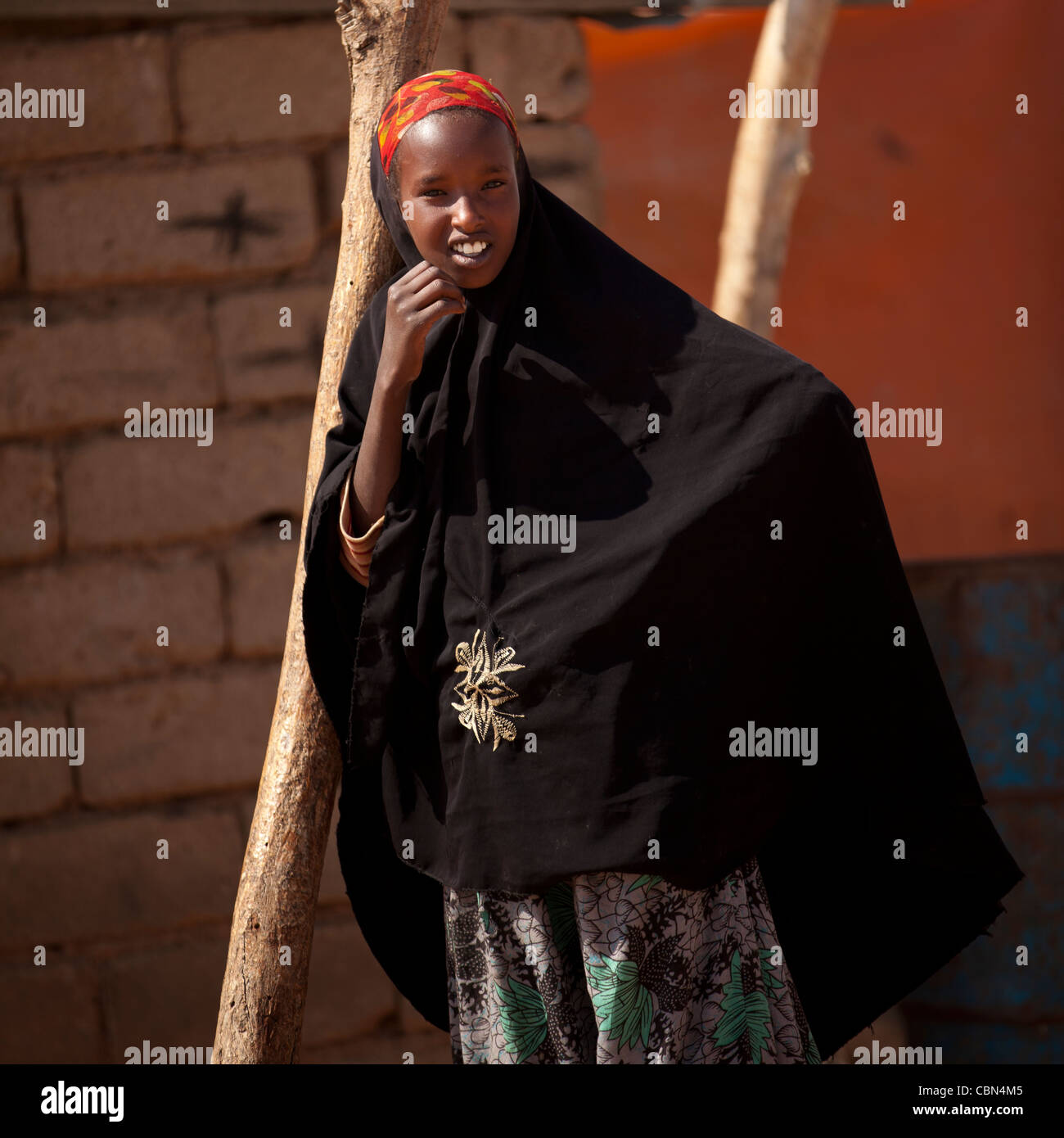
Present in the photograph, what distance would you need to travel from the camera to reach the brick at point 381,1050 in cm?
324

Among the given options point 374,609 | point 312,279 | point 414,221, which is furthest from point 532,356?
point 312,279

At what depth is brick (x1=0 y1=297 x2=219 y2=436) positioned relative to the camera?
3.06 metres

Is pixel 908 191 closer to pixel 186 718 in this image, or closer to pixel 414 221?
pixel 414 221

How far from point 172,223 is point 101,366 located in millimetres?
421

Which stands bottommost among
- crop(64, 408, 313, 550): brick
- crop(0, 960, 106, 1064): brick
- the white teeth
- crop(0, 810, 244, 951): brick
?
crop(0, 960, 106, 1064): brick

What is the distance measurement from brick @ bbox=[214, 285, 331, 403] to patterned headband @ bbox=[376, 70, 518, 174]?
139 cm

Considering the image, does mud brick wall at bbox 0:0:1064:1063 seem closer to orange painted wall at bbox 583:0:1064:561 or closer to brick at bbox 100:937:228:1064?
brick at bbox 100:937:228:1064

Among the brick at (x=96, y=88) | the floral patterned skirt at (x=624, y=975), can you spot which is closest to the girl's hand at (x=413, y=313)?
the floral patterned skirt at (x=624, y=975)

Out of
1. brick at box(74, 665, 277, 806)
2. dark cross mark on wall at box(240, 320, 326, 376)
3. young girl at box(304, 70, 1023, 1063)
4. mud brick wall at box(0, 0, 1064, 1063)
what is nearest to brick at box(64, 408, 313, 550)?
mud brick wall at box(0, 0, 1064, 1063)

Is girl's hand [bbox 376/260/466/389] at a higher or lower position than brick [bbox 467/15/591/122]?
lower

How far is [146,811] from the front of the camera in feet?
10.4

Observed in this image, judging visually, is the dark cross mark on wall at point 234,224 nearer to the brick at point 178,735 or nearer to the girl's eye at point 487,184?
the brick at point 178,735
